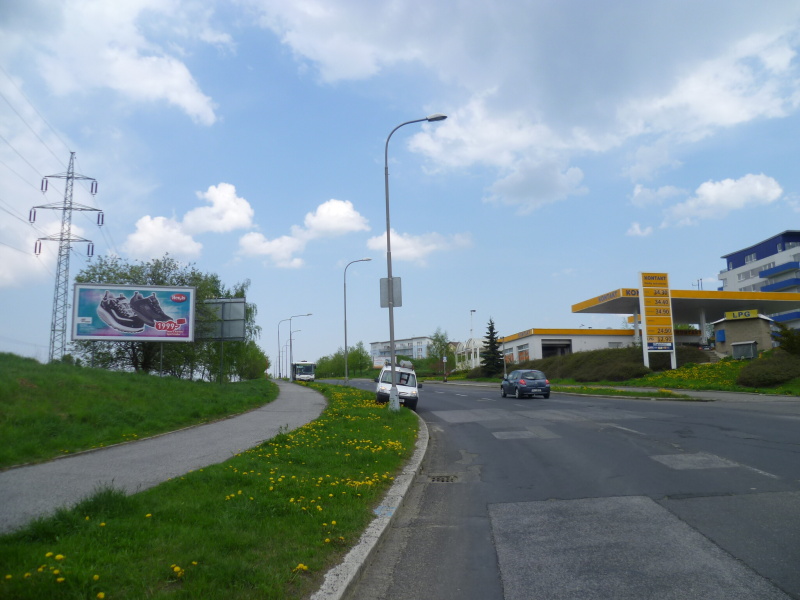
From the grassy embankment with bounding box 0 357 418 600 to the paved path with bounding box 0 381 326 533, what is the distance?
800mm

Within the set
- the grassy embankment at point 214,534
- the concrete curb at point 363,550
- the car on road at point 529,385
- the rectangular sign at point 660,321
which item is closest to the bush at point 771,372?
the car on road at point 529,385

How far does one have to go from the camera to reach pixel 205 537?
5.02 metres

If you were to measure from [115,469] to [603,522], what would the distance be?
7.20 m

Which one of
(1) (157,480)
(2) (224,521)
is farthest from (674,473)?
(1) (157,480)

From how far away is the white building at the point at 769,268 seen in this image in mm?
79781

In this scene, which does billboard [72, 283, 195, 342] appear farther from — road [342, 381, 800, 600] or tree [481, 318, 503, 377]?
tree [481, 318, 503, 377]

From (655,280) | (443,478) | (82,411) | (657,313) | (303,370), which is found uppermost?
(655,280)

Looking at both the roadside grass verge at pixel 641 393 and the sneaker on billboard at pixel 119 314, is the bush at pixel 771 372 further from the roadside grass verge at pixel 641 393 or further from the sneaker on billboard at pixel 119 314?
the sneaker on billboard at pixel 119 314

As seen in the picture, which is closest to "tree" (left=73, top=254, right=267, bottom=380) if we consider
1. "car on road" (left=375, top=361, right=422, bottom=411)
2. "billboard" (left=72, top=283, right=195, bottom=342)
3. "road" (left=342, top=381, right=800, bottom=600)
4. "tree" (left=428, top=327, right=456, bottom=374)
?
"billboard" (left=72, top=283, right=195, bottom=342)

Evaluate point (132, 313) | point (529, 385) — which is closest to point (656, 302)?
point (529, 385)

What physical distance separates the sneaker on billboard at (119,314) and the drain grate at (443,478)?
80.0 feet

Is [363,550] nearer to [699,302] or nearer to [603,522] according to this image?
[603,522]

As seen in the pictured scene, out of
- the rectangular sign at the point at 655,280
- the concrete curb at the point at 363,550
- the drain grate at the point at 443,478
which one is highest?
the rectangular sign at the point at 655,280

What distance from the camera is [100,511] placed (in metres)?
5.69
